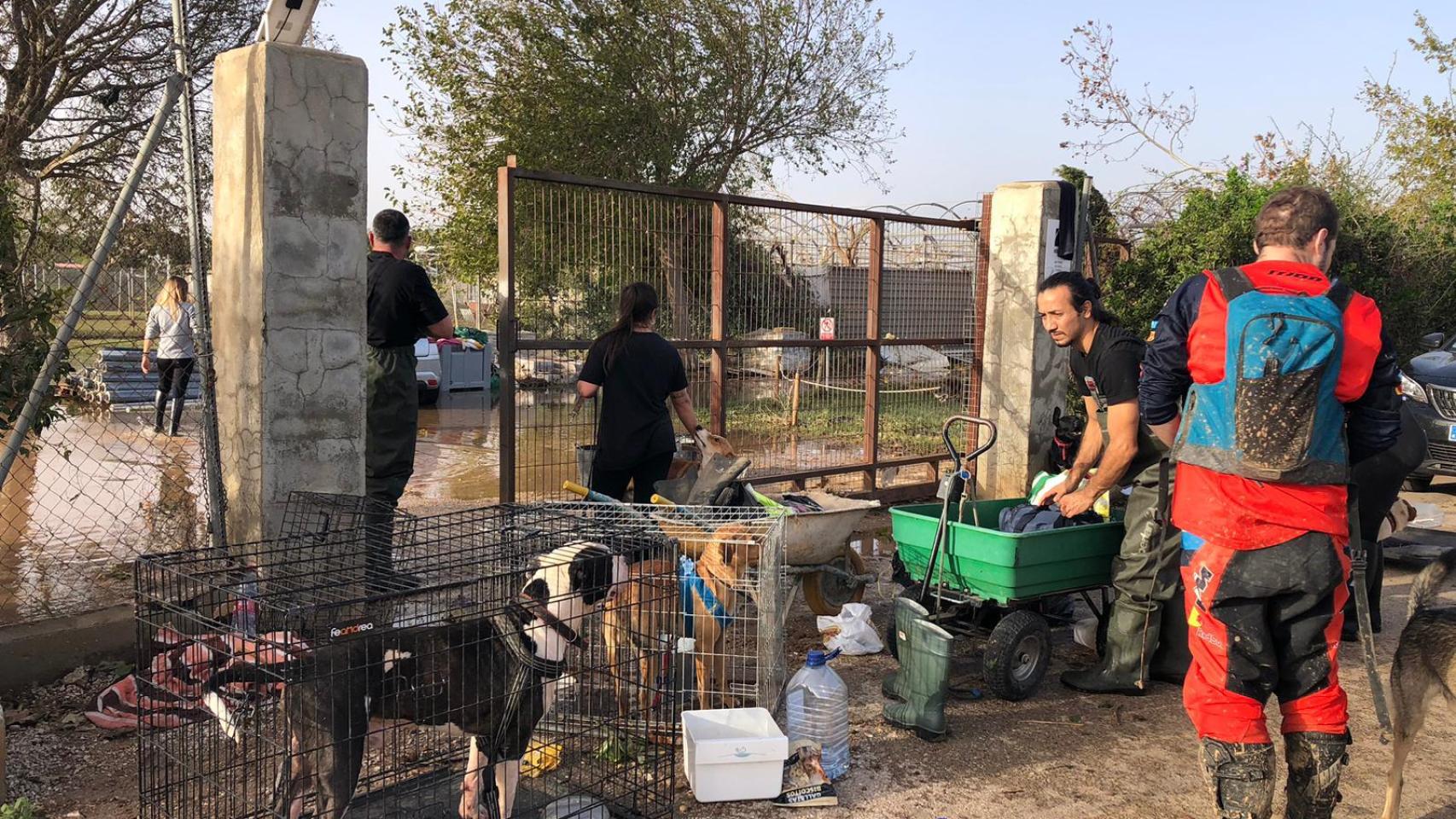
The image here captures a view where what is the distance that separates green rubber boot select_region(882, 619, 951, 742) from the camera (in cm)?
454

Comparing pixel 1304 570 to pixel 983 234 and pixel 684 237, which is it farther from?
pixel 983 234

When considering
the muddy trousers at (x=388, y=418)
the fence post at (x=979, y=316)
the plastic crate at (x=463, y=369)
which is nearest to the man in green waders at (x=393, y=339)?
the muddy trousers at (x=388, y=418)

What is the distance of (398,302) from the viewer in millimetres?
5488

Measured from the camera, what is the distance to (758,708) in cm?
424

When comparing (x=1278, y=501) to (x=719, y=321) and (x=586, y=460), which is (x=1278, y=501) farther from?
(x=719, y=321)

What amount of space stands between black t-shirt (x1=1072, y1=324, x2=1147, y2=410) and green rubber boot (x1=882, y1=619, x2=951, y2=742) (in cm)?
152

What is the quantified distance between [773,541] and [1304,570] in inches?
77.3

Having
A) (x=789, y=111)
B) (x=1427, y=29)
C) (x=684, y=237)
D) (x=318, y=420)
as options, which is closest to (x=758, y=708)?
(x=318, y=420)

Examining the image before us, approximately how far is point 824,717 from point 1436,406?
9.40 metres

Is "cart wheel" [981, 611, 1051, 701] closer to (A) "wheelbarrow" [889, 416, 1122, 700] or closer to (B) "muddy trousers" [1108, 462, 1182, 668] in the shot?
(A) "wheelbarrow" [889, 416, 1122, 700]

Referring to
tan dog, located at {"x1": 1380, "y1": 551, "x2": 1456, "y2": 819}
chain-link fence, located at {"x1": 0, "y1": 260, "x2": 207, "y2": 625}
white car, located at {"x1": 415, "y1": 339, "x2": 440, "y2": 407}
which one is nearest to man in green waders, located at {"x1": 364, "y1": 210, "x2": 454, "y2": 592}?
chain-link fence, located at {"x1": 0, "y1": 260, "x2": 207, "y2": 625}

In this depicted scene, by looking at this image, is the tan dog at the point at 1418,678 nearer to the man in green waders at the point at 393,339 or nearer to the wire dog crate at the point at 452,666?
the wire dog crate at the point at 452,666

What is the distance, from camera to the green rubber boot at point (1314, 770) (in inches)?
130

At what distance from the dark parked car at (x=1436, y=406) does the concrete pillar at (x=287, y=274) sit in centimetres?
1012
